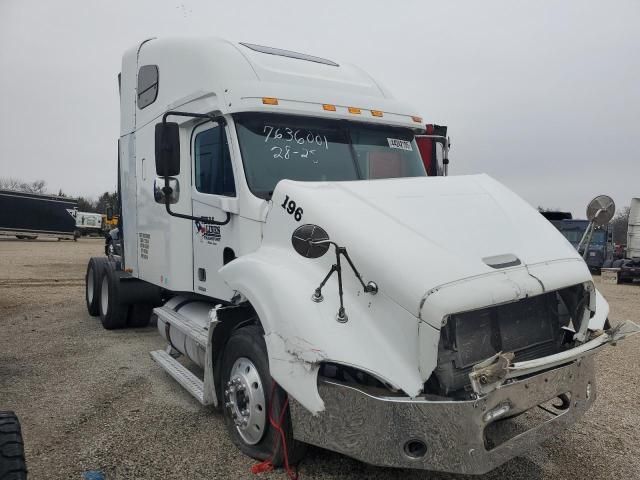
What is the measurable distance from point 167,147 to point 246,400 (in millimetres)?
1998

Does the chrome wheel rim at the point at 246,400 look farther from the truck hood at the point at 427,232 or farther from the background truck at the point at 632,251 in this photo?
the background truck at the point at 632,251

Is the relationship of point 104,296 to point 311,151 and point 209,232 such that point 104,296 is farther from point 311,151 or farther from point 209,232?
point 311,151

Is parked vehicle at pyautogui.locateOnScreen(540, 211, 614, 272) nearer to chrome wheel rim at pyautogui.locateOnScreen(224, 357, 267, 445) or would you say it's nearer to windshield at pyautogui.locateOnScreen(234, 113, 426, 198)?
windshield at pyautogui.locateOnScreen(234, 113, 426, 198)

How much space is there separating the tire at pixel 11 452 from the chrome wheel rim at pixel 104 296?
5206mm

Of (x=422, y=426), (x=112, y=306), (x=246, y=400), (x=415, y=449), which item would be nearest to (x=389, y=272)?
(x=422, y=426)

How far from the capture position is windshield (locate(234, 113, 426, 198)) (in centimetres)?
411

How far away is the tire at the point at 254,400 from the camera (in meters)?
3.27

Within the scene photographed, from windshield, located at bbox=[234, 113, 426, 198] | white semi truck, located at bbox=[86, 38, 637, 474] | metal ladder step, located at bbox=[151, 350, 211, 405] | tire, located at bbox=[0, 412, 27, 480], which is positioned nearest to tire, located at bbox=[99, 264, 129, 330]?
metal ladder step, located at bbox=[151, 350, 211, 405]

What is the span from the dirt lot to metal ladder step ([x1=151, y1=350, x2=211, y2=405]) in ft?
0.80

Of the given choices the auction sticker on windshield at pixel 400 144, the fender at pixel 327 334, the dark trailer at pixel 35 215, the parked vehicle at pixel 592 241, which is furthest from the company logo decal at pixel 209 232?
the dark trailer at pixel 35 215

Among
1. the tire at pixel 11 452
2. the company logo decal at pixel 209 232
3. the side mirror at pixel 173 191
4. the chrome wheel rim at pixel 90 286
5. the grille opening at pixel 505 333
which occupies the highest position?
the side mirror at pixel 173 191

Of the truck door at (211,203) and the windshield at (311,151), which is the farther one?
the truck door at (211,203)

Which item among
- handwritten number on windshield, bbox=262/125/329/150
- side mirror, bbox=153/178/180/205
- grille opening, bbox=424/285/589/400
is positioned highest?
handwritten number on windshield, bbox=262/125/329/150

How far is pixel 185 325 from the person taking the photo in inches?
192
